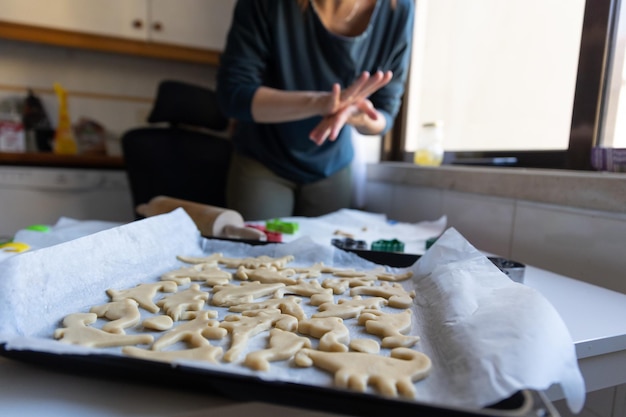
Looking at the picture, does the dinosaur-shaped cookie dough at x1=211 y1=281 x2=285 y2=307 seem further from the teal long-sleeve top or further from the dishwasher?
the dishwasher

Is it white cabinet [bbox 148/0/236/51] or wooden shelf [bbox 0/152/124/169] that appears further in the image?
white cabinet [bbox 148/0/236/51]

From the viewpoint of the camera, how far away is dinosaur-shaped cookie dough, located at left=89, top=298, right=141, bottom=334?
378 millimetres

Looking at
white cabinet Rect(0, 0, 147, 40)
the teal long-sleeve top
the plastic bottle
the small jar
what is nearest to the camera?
the teal long-sleeve top

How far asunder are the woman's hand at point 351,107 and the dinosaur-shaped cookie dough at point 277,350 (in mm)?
569

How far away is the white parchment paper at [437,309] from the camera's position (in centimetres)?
29

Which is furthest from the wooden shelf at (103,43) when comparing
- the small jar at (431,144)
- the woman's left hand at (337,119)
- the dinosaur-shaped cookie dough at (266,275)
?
the dinosaur-shaped cookie dough at (266,275)

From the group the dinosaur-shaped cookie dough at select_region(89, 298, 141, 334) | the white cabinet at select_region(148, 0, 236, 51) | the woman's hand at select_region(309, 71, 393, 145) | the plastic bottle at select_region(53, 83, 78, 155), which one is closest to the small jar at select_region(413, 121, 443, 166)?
the woman's hand at select_region(309, 71, 393, 145)

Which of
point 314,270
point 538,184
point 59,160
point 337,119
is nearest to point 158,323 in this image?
point 314,270

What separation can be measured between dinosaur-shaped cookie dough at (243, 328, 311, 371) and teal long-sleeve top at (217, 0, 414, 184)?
0.68m

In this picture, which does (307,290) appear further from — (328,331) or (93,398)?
(93,398)

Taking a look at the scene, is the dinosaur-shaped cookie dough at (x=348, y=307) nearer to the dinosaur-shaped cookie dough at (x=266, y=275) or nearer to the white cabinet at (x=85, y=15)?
the dinosaur-shaped cookie dough at (x=266, y=275)

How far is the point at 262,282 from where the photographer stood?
55cm

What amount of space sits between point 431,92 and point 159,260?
126cm

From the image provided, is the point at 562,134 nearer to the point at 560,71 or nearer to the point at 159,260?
the point at 560,71
